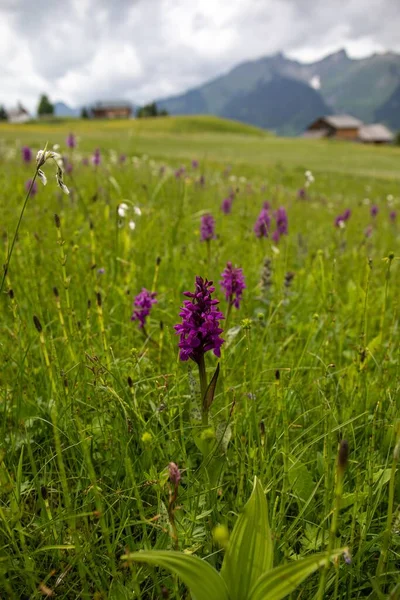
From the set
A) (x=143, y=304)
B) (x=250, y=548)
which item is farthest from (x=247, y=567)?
(x=143, y=304)

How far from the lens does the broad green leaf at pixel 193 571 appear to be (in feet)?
3.01

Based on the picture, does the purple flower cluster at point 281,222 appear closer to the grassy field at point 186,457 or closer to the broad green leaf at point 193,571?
the grassy field at point 186,457

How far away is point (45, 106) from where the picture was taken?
11600cm

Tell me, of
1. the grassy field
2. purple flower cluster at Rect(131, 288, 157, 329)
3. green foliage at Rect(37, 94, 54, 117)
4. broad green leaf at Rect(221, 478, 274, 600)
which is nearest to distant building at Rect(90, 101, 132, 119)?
green foliage at Rect(37, 94, 54, 117)

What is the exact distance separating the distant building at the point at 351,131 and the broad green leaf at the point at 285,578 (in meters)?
110

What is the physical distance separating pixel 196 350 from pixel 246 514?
1.65ft

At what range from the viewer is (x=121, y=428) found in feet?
5.09

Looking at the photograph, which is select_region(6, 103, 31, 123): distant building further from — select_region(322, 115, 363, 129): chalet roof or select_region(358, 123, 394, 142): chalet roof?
select_region(322, 115, 363, 129): chalet roof

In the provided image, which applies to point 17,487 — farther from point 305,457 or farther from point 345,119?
point 345,119

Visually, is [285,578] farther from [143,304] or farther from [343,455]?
[143,304]

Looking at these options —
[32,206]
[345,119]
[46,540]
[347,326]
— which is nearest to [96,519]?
[46,540]

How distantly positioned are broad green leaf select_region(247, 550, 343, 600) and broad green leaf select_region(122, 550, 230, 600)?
8 centimetres

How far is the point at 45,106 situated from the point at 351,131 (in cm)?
7579

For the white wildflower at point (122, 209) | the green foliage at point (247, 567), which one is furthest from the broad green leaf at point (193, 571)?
the white wildflower at point (122, 209)
